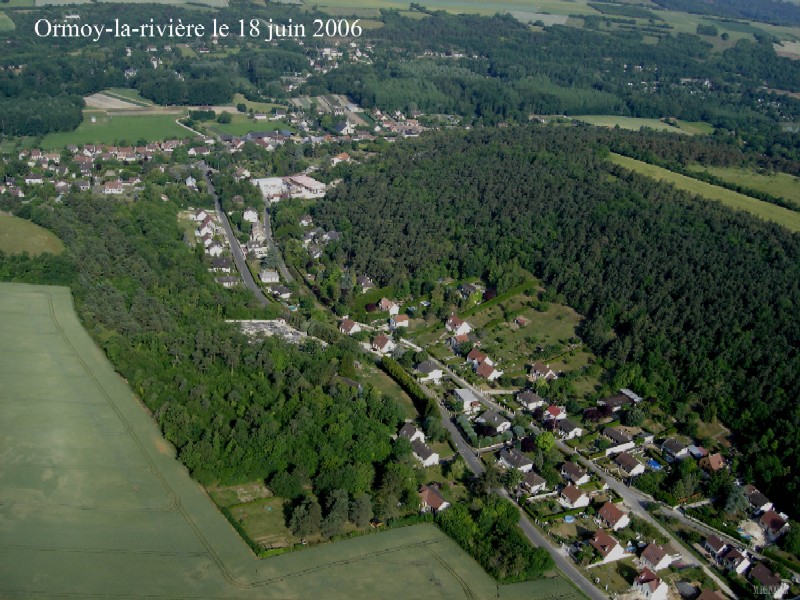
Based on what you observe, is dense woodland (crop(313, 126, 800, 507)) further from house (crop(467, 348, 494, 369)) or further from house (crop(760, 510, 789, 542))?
house (crop(467, 348, 494, 369))

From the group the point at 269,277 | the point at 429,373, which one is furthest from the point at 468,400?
the point at 269,277

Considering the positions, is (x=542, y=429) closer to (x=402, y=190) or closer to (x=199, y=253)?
(x=199, y=253)

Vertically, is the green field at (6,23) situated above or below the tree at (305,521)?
above

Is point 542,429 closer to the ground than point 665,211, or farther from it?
closer to the ground

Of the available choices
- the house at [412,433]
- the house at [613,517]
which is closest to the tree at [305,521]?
the house at [412,433]

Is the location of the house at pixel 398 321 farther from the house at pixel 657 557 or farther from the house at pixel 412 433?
the house at pixel 657 557

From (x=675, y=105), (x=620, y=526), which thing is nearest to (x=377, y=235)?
(x=620, y=526)

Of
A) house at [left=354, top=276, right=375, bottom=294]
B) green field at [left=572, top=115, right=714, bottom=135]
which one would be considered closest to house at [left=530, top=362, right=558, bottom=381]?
house at [left=354, top=276, right=375, bottom=294]

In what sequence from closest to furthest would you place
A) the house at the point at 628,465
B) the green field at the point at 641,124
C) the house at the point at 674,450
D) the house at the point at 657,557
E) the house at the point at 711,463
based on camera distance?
the house at the point at 657,557 < the house at the point at 628,465 < the house at the point at 711,463 < the house at the point at 674,450 < the green field at the point at 641,124
